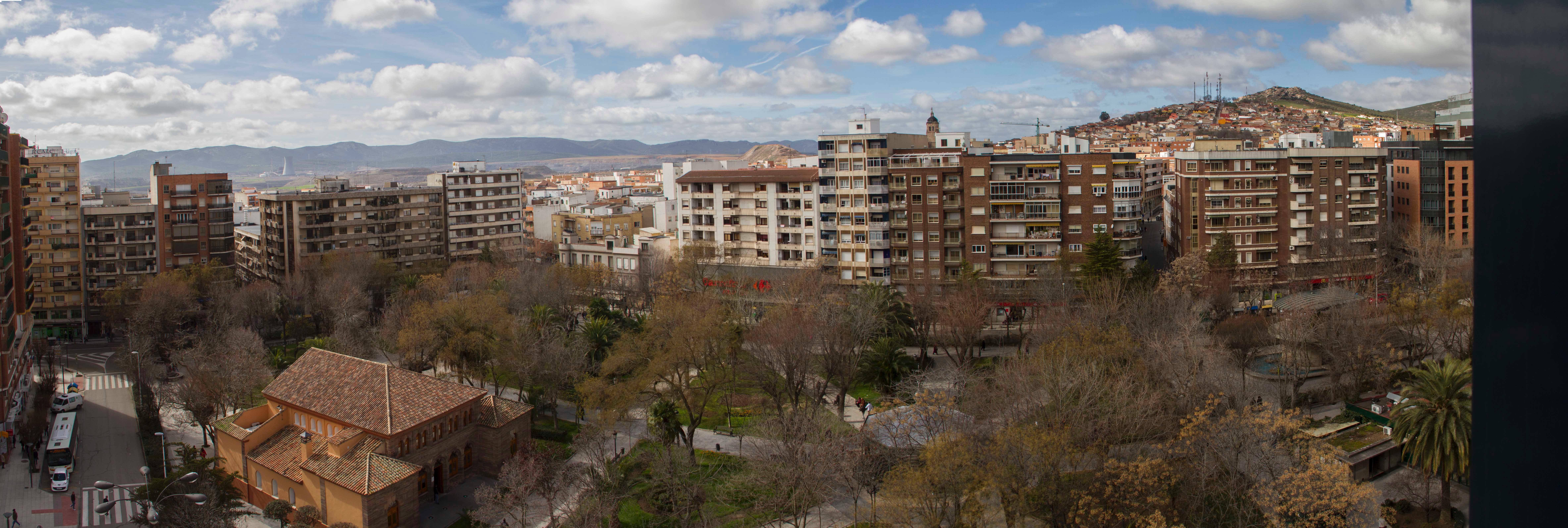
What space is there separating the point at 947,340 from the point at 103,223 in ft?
184

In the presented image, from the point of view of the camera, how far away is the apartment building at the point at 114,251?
64.6m

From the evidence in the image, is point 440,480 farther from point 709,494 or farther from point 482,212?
point 482,212

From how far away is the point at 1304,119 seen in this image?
168 meters

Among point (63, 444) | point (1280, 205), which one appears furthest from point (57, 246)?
point (1280, 205)

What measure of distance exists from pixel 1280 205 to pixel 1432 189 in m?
10.7

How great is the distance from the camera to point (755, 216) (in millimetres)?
66938

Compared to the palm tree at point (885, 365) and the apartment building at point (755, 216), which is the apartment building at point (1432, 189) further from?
the apartment building at point (755, 216)

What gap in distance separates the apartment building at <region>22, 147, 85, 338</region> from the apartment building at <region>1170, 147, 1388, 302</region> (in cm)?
7083

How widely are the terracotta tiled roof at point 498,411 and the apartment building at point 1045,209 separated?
30926 mm

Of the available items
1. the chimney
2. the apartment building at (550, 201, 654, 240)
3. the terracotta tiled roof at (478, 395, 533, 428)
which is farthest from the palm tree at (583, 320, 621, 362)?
the apartment building at (550, 201, 654, 240)

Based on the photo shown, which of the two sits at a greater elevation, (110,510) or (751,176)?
(751,176)

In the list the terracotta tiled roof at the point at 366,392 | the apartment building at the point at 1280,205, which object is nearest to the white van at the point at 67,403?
the terracotta tiled roof at the point at 366,392

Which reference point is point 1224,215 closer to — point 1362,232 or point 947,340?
point 1362,232

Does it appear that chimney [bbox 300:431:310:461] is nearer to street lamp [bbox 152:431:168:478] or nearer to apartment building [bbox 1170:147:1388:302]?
street lamp [bbox 152:431:168:478]
